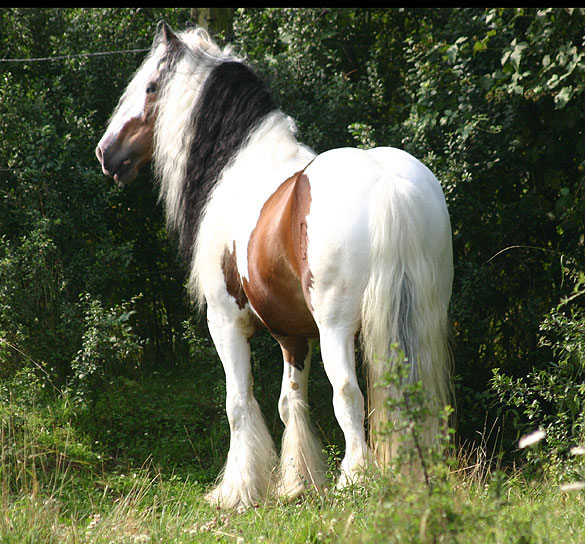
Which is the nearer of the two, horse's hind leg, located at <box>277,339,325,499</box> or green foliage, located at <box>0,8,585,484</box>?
horse's hind leg, located at <box>277,339,325,499</box>

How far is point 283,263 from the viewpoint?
3.68 metres

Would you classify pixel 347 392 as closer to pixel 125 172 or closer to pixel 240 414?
pixel 240 414

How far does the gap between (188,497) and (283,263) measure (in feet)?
5.59

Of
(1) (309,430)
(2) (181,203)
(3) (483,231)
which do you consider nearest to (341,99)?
(3) (483,231)

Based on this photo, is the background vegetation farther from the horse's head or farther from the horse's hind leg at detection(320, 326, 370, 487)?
the horse's hind leg at detection(320, 326, 370, 487)

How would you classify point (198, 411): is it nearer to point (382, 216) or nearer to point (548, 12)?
point (382, 216)

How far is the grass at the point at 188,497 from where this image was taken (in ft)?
7.01

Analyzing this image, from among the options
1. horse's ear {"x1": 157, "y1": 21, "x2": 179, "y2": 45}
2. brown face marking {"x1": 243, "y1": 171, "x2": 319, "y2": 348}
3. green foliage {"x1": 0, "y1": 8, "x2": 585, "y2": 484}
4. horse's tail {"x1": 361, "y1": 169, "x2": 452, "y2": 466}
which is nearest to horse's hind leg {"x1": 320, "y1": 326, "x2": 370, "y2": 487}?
horse's tail {"x1": 361, "y1": 169, "x2": 452, "y2": 466}

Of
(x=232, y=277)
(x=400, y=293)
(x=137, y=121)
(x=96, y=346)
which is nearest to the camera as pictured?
(x=400, y=293)

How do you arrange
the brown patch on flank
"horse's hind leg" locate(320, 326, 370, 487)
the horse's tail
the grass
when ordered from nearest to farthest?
the grass, the horse's tail, "horse's hind leg" locate(320, 326, 370, 487), the brown patch on flank

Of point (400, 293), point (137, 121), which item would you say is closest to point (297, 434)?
point (400, 293)

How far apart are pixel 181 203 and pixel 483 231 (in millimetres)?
2433

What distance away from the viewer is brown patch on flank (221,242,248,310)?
4164mm

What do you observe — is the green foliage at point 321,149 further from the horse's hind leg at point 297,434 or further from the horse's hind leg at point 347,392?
the horse's hind leg at point 347,392
